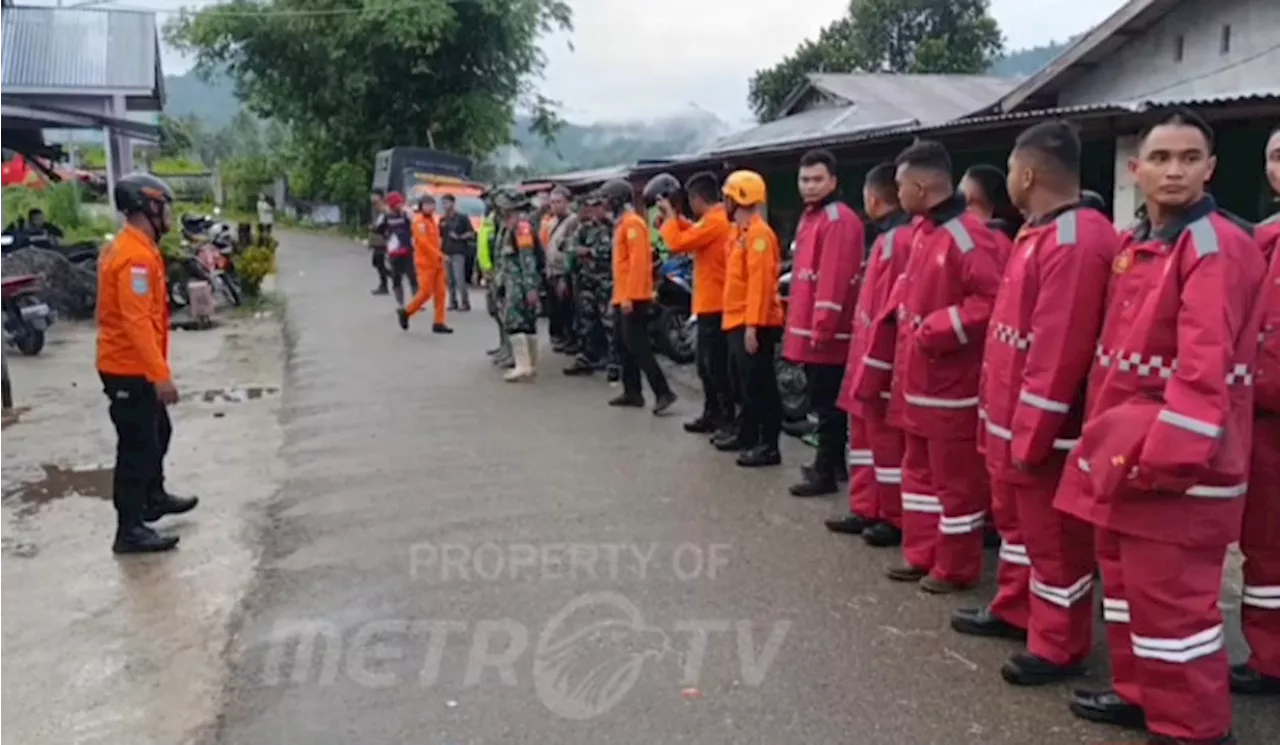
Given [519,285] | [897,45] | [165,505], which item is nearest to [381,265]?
[519,285]

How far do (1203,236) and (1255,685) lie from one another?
5.39 ft

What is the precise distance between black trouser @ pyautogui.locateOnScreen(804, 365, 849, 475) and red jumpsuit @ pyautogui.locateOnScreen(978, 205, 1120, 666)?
213 cm

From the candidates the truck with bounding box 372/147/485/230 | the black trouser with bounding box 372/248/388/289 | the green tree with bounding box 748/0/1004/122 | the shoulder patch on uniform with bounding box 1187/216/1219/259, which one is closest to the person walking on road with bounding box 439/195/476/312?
the black trouser with bounding box 372/248/388/289

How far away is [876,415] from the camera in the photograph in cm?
546

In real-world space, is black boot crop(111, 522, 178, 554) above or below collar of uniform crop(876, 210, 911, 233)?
below

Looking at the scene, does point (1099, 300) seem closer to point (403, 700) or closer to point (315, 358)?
point (403, 700)

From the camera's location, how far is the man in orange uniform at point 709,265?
779cm

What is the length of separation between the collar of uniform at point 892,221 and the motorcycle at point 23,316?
10.3 m

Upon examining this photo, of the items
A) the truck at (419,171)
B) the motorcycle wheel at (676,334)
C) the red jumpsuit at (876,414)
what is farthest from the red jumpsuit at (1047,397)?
the truck at (419,171)

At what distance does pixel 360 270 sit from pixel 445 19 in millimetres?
11944

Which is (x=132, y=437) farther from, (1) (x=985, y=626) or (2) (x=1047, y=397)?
(2) (x=1047, y=397)

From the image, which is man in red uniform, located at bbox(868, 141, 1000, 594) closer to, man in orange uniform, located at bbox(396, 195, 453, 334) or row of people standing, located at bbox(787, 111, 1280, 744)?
row of people standing, located at bbox(787, 111, 1280, 744)

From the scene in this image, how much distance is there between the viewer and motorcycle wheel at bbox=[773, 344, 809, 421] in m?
8.50

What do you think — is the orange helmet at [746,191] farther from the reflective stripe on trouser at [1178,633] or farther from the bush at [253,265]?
the bush at [253,265]
